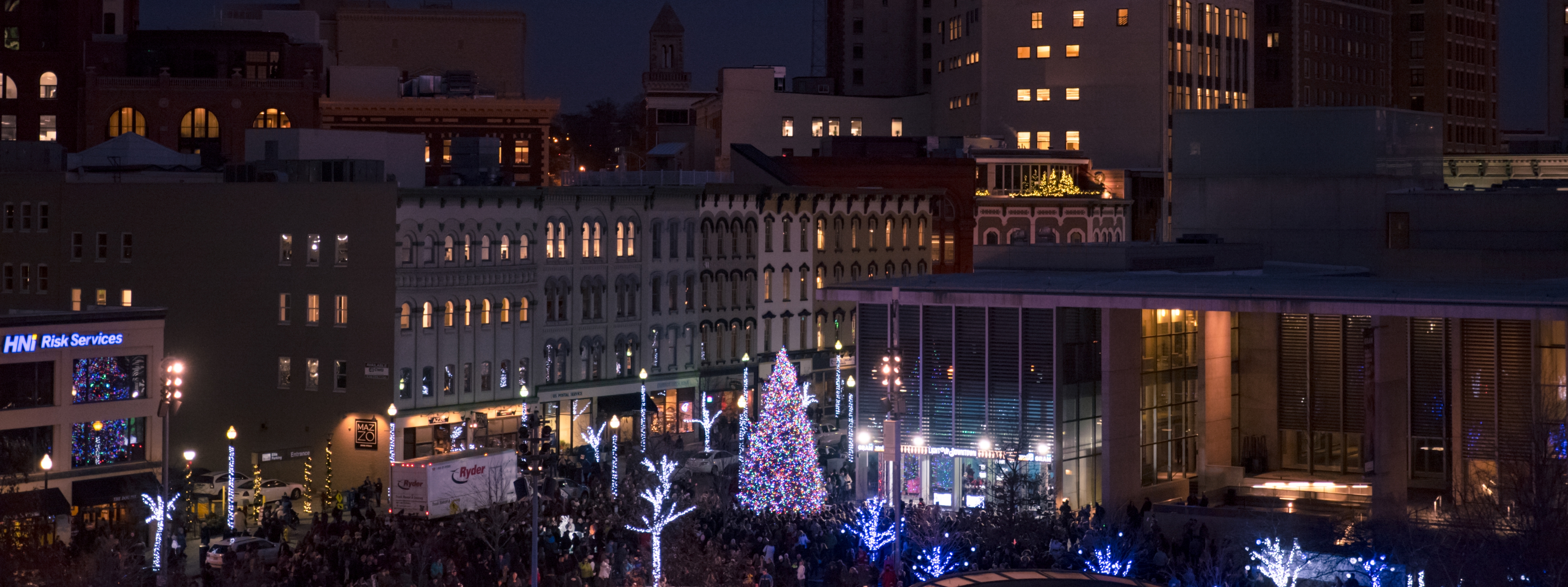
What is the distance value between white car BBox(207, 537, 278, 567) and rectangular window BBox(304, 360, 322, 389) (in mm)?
18416

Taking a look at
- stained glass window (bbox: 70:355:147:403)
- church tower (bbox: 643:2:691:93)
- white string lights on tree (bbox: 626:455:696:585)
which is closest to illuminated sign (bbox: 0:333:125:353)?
stained glass window (bbox: 70:355:147:403)

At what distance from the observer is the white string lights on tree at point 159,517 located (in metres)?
41.4

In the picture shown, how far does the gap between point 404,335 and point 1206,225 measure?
32940 mm

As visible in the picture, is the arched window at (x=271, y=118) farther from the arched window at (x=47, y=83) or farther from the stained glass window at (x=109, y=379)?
the stained glass window at (x=109, y=379)

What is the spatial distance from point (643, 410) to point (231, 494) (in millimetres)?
24182

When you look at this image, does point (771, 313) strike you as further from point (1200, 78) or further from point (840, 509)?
point (1200, 78)

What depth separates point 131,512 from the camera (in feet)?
175

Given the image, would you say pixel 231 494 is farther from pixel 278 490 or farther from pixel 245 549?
pixel 278 490

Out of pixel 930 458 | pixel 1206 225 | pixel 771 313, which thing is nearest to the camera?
pixel 930 458

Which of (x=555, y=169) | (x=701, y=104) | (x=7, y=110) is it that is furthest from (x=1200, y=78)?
(x=7, y=110)

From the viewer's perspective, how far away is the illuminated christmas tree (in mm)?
50000

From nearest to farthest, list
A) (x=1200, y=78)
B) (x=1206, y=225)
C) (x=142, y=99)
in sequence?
(x=1206, y=225) < (x=142, y=99) < (x=1200, y=78)

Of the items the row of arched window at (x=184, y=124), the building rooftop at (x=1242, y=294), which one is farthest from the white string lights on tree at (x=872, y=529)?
the row of arched window at (x=184, y=124)

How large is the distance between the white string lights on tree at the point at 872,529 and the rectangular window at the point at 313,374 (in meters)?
27.4
